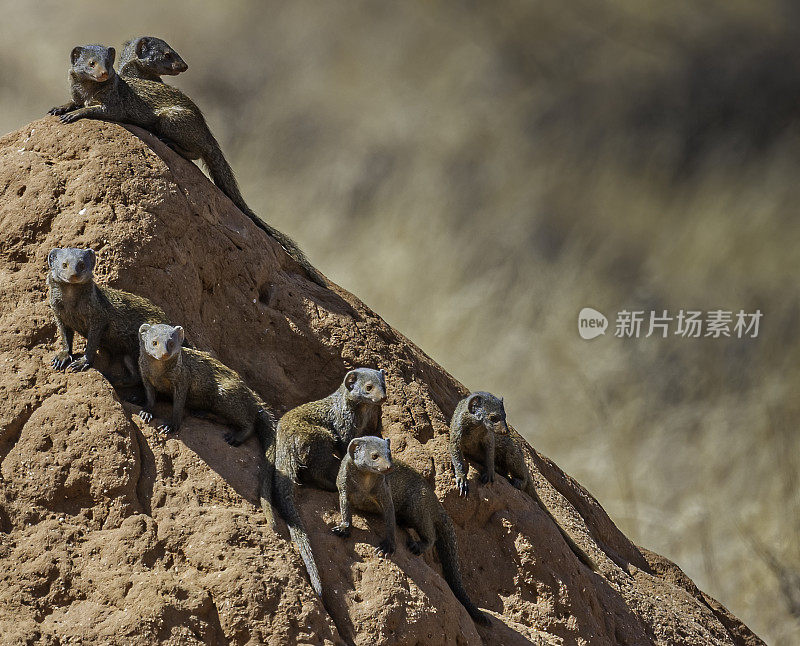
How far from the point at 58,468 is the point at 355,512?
156cm

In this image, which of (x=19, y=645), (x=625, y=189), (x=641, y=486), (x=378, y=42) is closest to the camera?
Answer: (x=19, y=645)

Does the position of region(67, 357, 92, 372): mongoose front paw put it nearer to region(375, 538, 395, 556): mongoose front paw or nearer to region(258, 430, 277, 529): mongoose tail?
region(258, 430, 277, 529): mongoose tail

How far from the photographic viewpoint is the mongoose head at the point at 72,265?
5.31 metres

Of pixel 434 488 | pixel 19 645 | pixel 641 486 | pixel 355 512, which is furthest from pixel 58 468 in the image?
pixel 641 486

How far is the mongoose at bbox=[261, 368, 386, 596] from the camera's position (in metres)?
5.35

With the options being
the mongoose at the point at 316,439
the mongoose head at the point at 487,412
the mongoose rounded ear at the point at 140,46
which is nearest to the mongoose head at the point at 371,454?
the mongoose at the point at 316,439

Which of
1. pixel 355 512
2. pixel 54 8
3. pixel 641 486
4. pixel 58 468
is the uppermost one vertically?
pixel 54 8

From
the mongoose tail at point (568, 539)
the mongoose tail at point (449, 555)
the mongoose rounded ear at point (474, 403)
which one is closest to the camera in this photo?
the mongoose tail at point (449, 555)

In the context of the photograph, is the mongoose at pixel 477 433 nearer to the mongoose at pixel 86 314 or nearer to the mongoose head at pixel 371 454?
the mongoose head at pixel 371 454

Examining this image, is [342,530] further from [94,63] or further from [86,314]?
[94,63]

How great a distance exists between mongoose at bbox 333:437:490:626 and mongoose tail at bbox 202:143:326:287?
2.05m

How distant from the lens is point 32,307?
5.70 metres

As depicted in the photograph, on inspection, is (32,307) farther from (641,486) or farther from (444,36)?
(444,36)

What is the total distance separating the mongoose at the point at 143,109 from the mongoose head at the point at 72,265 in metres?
1.54
